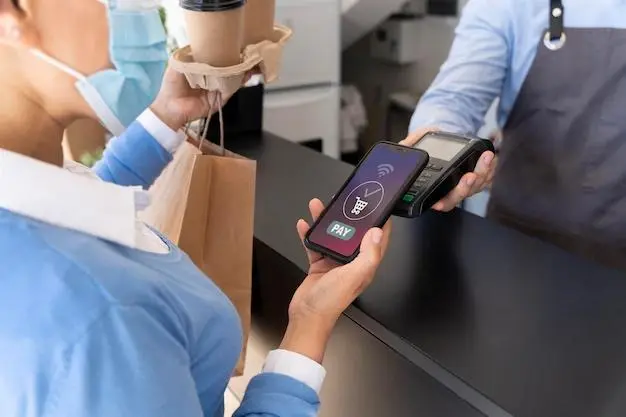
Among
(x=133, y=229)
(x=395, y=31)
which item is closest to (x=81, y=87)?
(x=133, y=229)

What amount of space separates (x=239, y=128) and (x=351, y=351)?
2.23 ft

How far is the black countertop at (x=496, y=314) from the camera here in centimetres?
61

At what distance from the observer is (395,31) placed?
2689mm

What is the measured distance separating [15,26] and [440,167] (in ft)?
1.53

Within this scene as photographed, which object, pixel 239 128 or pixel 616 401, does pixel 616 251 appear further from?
pixel 239 128

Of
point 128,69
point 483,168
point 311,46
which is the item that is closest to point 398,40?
point 311,46

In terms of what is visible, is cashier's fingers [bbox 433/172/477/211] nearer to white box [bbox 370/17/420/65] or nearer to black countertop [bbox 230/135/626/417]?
black countertop [bbox 230/135/626/417]

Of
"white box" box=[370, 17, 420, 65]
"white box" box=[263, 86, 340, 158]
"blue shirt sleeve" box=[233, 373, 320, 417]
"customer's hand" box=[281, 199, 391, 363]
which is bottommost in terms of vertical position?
"white box" box=[263, 86, 340, 158]

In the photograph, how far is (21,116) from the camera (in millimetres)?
492

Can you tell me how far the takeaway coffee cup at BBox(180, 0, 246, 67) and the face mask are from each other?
0.04m

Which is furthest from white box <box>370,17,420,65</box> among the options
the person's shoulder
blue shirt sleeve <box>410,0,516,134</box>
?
the person's shoulder

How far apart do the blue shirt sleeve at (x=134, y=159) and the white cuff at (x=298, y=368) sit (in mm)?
327

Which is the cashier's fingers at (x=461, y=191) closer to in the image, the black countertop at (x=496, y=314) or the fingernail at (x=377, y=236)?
the black countertop at (x=496, y=314)

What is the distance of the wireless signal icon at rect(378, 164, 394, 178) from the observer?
0.74 meters
